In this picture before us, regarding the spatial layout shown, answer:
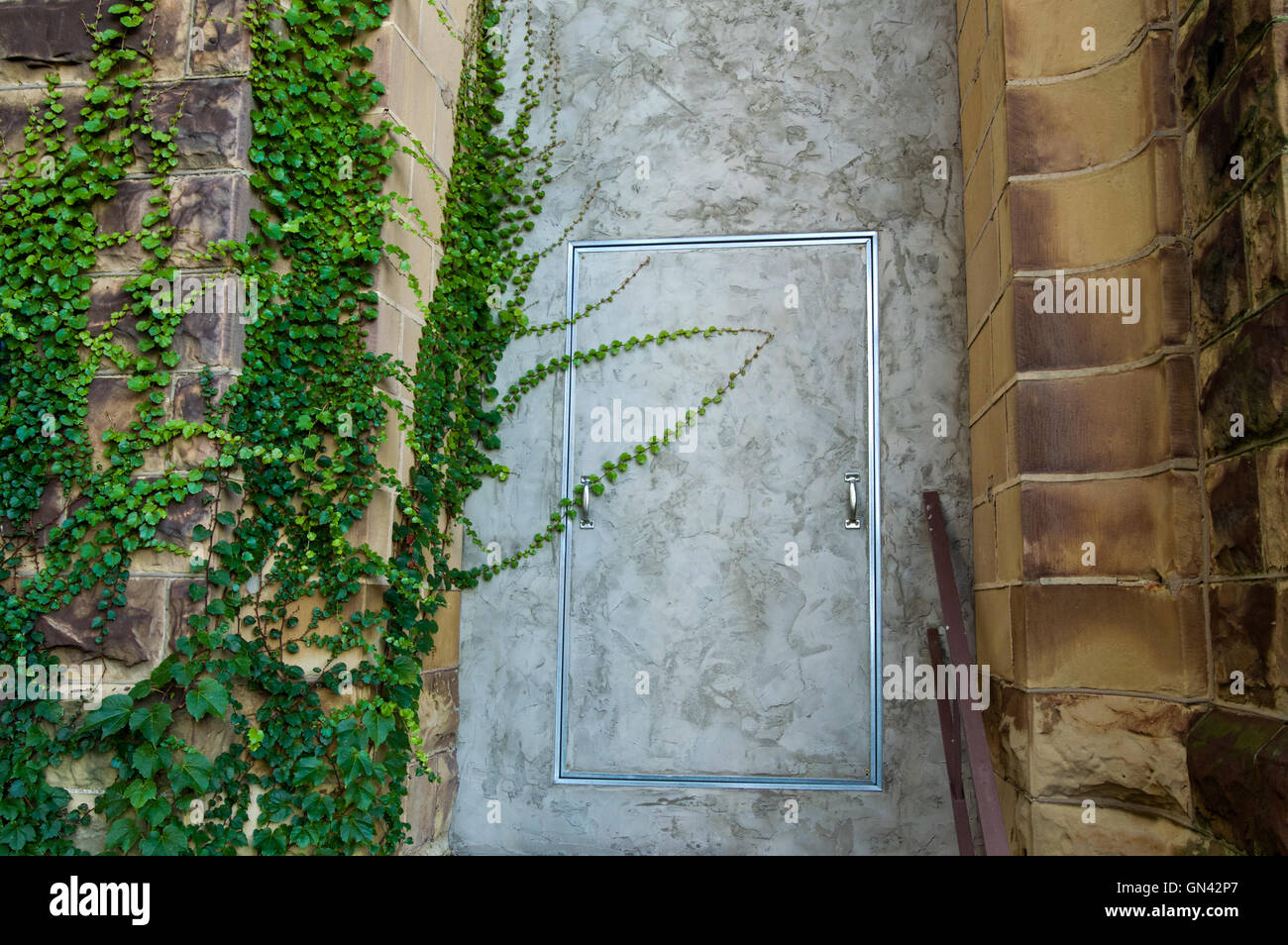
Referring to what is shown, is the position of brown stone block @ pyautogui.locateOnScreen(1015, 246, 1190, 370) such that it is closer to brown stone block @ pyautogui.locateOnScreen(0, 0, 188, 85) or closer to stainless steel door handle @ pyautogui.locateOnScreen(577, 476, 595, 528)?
stainless steel door handle @ pyautogui.locateOnScreen(577, 476, 595, 528)

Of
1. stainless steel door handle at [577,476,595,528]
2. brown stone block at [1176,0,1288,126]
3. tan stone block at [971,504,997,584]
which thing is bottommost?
tan stone block at [971,504,997,584]

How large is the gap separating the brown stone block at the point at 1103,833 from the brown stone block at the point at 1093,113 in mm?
1678

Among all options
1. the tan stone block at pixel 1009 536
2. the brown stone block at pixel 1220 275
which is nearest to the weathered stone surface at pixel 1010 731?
the tan stone block at pixel 1009 536

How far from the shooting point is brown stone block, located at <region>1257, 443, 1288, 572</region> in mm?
1711

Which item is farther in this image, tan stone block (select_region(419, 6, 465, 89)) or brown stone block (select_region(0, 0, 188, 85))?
tan stone block (select_region(419, 6, 465, 89))

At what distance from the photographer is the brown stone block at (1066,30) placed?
2279 mm

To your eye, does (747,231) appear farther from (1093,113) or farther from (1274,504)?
(1274,504)

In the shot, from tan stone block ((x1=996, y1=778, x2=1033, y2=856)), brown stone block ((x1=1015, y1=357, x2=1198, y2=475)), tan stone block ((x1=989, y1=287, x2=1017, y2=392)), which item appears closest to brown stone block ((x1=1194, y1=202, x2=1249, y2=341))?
brown stone block ((x1=1015, y1=357, x2=1198, y2=475))

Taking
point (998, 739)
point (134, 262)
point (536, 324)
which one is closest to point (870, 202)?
point (536, 324)

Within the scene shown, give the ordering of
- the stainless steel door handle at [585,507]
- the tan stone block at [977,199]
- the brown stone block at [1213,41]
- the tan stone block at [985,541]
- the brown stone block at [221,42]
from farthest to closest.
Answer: the stainless steel door handle at [585,507] → the tan stone block at [977,199] → the tan stone block at [985,541] → the brown stone block at [221,42] → the brown stone block at [1213,41]

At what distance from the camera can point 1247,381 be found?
1.85 meters

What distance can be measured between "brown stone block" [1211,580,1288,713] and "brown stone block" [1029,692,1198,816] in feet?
0.54

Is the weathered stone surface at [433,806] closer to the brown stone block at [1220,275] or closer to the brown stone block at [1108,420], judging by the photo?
the brown stone block at [1108,420]
